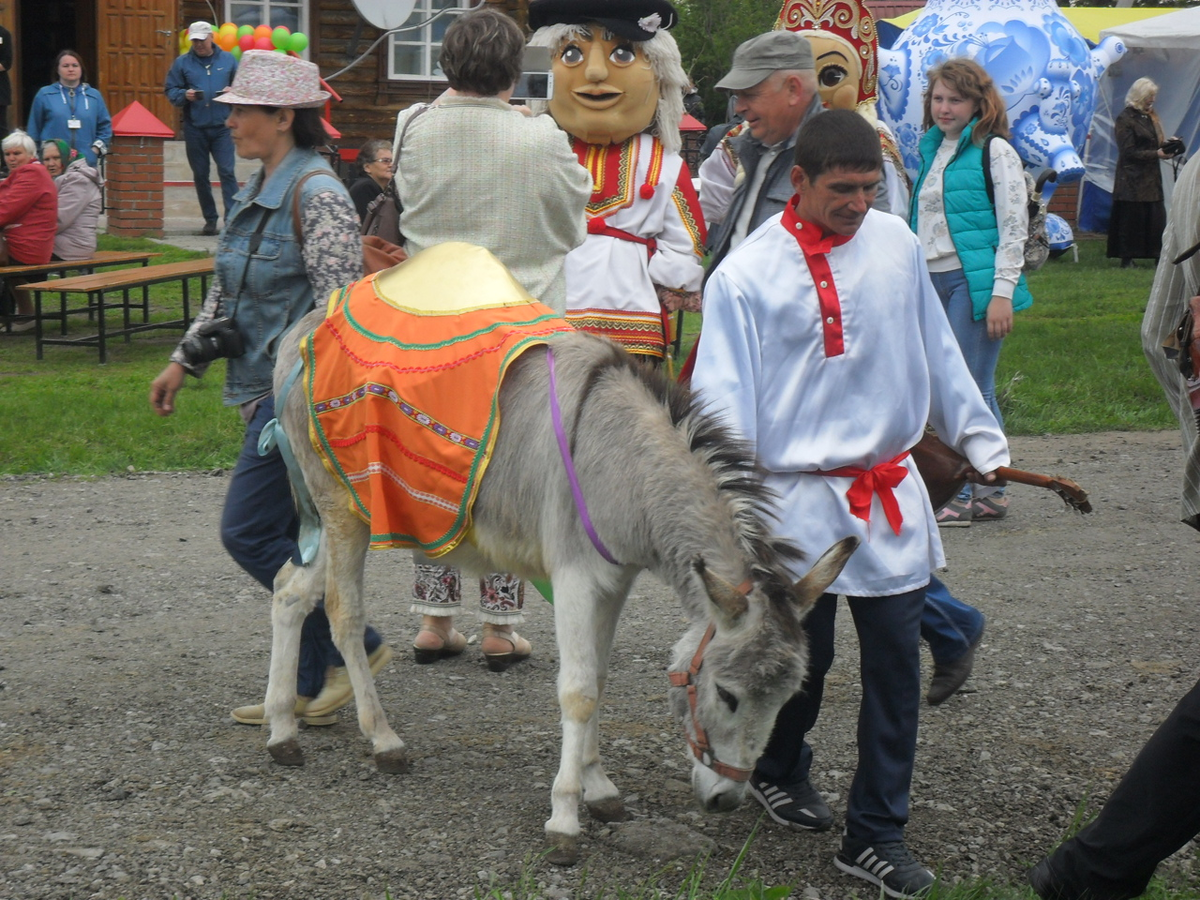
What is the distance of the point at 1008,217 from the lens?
6.36 m

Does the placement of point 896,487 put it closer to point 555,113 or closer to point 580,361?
point 580,361

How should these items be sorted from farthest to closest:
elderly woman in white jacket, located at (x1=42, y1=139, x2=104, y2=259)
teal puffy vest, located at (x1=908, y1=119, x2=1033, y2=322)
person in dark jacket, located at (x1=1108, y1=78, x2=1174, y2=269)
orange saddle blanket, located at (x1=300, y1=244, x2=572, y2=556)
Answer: person in dark jacket, located at (x1=1108, y1=78, x2=1174, y2=269) < elderly woman in white jacket, located at (x1=42, y1=139, x2=104, y2=259) < teal puffy vest, located at (x1=908, y1=119, x2=1033, y2=322) < orange saddle blanket, located at (x1=300, y1=244, x2=572, y2=556)

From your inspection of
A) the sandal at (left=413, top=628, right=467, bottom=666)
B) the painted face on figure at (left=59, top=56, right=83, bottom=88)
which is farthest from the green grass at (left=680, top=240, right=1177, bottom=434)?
the painted face on figure at (left=59, top=56, right=83, bottom=88)

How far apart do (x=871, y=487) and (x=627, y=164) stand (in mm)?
2197

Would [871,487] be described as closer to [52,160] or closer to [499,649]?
[499,649]

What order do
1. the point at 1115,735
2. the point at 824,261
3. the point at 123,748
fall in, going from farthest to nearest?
the point at 1115,735
the point at 123,748
the point at 824,261

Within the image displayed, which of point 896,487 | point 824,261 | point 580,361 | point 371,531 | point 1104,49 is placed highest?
point 1104,49

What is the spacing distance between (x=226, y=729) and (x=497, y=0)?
704 inches

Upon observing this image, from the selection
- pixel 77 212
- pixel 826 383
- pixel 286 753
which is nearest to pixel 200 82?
pixel 77 212

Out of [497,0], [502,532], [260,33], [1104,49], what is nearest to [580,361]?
[502,532]

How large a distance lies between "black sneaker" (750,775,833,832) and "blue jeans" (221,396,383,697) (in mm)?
1395

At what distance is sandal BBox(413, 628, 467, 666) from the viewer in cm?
495

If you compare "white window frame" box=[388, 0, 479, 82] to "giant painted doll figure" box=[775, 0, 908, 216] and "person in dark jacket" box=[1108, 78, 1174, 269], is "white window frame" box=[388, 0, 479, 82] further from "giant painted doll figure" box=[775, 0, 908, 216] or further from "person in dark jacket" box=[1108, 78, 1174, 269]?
"giant painted doll figure" box=[775, 0, 908, 216]

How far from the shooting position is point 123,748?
407cm
